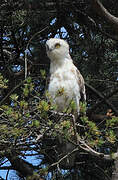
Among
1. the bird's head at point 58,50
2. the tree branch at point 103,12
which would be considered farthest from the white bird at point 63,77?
the tree branch at point 103,12

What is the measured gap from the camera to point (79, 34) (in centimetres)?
442

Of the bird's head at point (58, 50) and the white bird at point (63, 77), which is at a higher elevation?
the bird's head at point (58, 50)

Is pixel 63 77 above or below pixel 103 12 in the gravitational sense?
below

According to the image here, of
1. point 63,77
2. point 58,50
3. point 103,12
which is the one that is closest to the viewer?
point 103,12

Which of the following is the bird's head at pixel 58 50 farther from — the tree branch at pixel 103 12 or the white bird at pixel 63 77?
the tree branch at pixel 103 12

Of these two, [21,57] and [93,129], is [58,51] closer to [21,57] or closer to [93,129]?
[21,57]

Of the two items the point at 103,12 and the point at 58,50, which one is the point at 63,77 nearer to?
the point at 58,50

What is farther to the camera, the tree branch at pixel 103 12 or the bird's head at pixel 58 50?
the bird's head at pixel 58 50

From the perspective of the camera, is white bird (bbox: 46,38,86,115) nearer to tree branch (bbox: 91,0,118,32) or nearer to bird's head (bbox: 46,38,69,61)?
bird's head (bbox: 46,38,69,61)

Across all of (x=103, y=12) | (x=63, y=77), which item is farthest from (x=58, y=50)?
(x=103, y=12)

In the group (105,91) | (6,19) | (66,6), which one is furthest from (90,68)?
(6,19)

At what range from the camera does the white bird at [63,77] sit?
12.2ft

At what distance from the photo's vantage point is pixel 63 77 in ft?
12.3

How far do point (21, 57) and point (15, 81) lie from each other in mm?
547
